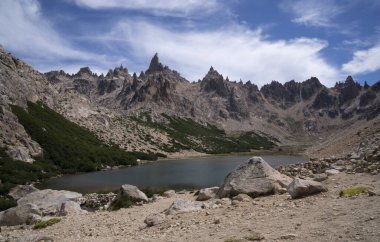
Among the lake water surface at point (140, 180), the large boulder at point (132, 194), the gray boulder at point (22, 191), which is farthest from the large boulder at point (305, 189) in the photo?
the lake water surface at point (140, 180)

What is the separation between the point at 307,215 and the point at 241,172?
31.4ft

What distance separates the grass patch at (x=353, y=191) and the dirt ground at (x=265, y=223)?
361 mm

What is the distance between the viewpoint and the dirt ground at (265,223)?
13.9 meters

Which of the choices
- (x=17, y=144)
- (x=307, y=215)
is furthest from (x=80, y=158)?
(x=307, y=215)

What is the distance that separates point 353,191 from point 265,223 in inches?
203

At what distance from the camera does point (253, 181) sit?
2488 cm

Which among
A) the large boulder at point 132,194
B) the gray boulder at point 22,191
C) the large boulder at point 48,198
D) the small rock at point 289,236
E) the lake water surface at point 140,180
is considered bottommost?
the lake water surface at point 140,180

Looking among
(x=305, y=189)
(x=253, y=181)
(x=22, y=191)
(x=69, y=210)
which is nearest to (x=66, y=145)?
(x=22, y=191)

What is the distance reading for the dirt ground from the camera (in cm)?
1389

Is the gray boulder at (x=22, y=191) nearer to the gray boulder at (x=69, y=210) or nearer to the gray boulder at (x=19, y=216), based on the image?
the gray boulder at (x=19, y=216)

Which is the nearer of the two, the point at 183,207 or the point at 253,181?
the point at 183,207

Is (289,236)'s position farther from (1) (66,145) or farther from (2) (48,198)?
(1) (66,145)

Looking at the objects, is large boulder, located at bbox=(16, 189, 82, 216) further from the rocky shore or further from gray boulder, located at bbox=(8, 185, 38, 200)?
gray boulder, located at bbox=(8, 185, 38, 200)

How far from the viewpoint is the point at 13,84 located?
18188cm
